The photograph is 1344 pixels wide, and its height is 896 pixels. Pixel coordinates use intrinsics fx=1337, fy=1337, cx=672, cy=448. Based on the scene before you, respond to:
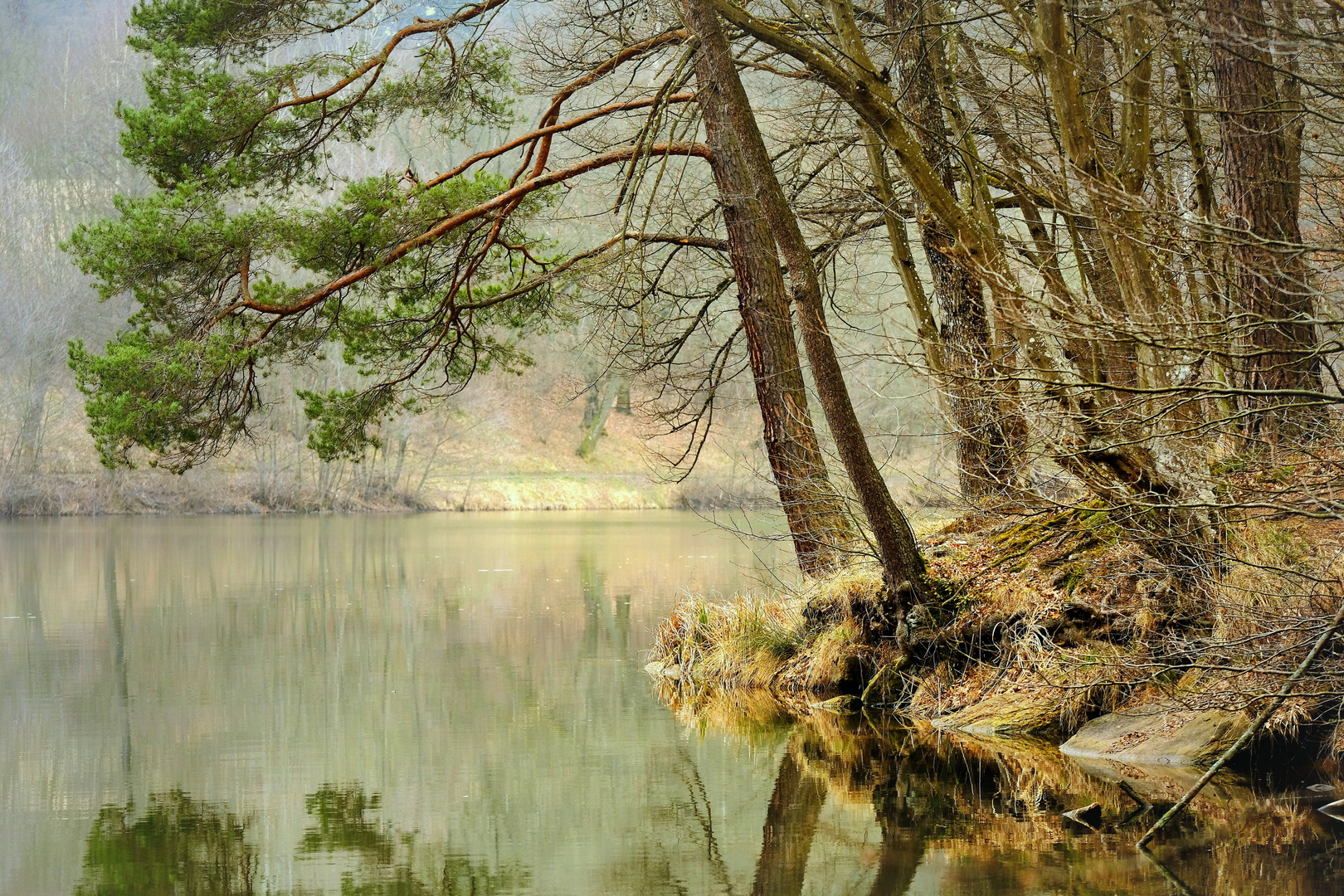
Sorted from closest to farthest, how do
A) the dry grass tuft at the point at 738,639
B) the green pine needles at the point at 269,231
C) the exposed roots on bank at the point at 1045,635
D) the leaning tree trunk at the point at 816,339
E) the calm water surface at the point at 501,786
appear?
the calm water surface at the point at 501,786 < the exposed roots on bank at the point at 1045,635 < the leaning tree trunk at the point at 816,339 < the dry grass tuft at the point at 738,639 < the green pine needles at the point at 269,231

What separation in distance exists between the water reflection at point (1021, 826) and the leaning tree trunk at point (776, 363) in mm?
2711

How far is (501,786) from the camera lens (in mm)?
7359

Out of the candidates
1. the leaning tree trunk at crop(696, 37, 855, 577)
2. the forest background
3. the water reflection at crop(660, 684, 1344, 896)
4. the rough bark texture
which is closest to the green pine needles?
the leaning tree trunk at crop(696, 37, 855, 577)

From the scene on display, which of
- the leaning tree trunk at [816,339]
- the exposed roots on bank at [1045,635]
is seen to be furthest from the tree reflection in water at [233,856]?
the leaning tree trunk at [816,339]

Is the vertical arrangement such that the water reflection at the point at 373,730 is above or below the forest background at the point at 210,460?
below

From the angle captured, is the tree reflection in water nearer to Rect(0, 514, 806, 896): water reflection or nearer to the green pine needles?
Rect(0, 514, 806, 896): water reflection

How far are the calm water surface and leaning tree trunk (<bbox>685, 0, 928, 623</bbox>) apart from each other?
44.3 inches

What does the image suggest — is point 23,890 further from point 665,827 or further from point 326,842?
point 665,827

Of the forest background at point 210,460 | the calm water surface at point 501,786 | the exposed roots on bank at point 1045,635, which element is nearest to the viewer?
the calm water surface at point 501,786

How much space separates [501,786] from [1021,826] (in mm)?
2796

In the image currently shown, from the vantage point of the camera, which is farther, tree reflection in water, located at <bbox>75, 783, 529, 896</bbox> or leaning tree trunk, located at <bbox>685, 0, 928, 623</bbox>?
leaning tree trunk, located at <bbox>685, 0, 928, 623</bbox>

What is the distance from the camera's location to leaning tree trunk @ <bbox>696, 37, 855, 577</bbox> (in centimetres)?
1089

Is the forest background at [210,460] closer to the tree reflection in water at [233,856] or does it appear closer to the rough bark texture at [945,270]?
the rough bark texture at [945,270]

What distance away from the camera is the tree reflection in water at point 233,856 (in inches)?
215
